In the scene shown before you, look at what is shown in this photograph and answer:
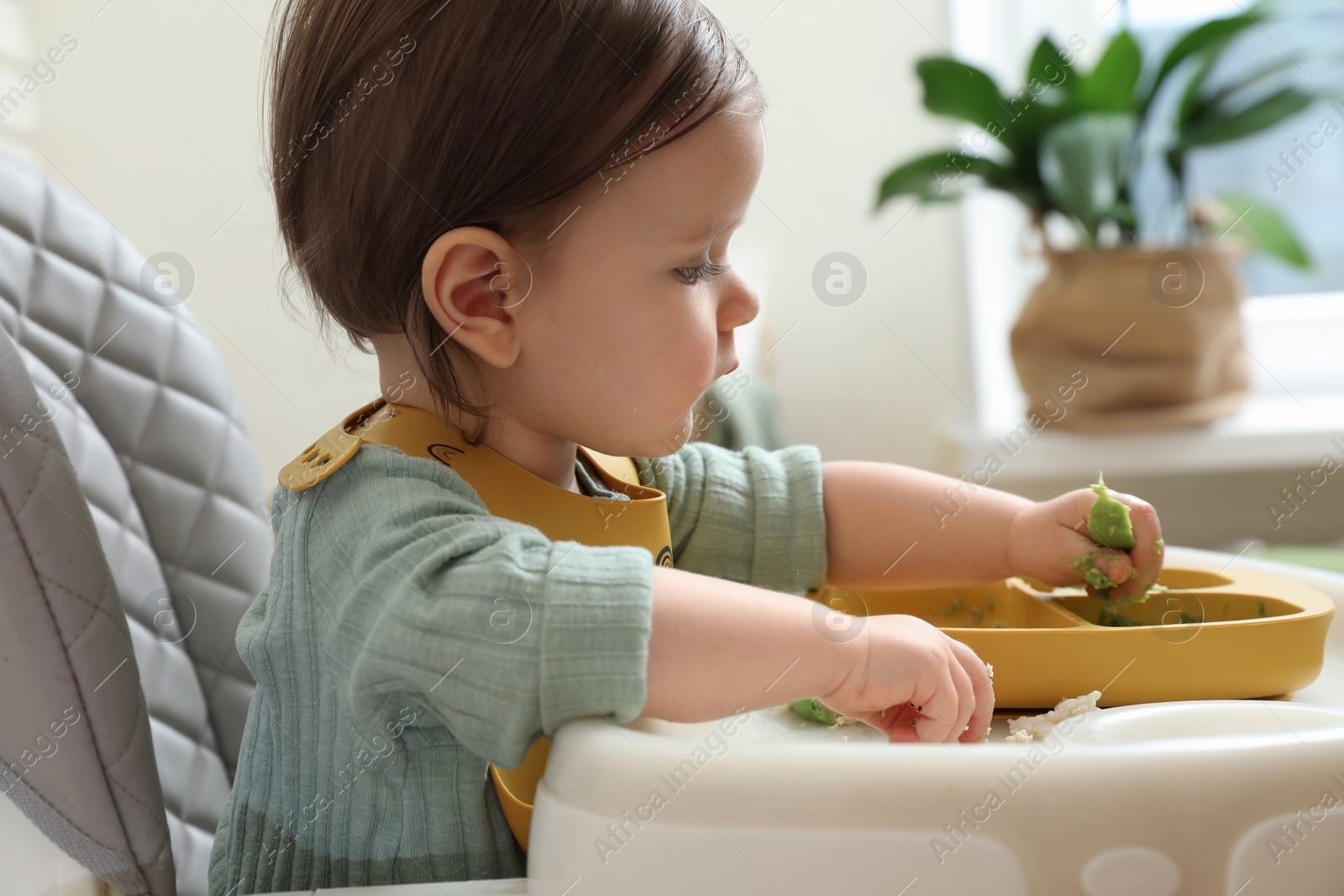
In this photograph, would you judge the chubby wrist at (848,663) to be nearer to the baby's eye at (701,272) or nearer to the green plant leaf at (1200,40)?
the baby's eye at (701,272)

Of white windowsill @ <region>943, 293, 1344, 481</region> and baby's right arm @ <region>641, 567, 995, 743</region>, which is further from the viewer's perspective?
white windowsill @ <region>943, 293, 1344, 481</region>

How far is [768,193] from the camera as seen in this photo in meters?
1.52

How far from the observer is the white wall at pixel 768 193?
115 centimetres

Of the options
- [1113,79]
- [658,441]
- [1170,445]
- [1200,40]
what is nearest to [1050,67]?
[1113,79]

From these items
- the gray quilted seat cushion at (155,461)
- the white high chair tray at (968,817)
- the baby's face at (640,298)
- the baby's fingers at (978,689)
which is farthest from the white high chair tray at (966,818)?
the gray quilted seat cushion at (155,461)

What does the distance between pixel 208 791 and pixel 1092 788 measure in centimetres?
51

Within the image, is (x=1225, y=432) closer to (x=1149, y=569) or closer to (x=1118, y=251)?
(x=1118, y=251)

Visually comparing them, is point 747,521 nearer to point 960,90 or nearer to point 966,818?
point 966,818

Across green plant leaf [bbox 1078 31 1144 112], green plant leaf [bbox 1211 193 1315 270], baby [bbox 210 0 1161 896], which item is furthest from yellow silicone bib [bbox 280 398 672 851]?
green plant leaf [bbox 1211 193 1315 270]

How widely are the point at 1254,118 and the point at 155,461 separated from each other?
1.35 metres

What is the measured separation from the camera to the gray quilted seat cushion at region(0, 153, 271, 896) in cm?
62

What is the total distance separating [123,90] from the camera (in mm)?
1169

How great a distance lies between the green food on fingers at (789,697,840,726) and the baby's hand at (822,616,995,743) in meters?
0.06

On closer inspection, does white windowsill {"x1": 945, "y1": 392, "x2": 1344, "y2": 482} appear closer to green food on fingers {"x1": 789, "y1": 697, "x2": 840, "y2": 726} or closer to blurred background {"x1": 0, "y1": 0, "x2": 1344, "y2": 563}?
blurred background {"x1": 0, "y1": 0, "x2": 1344, "y2": 563}
